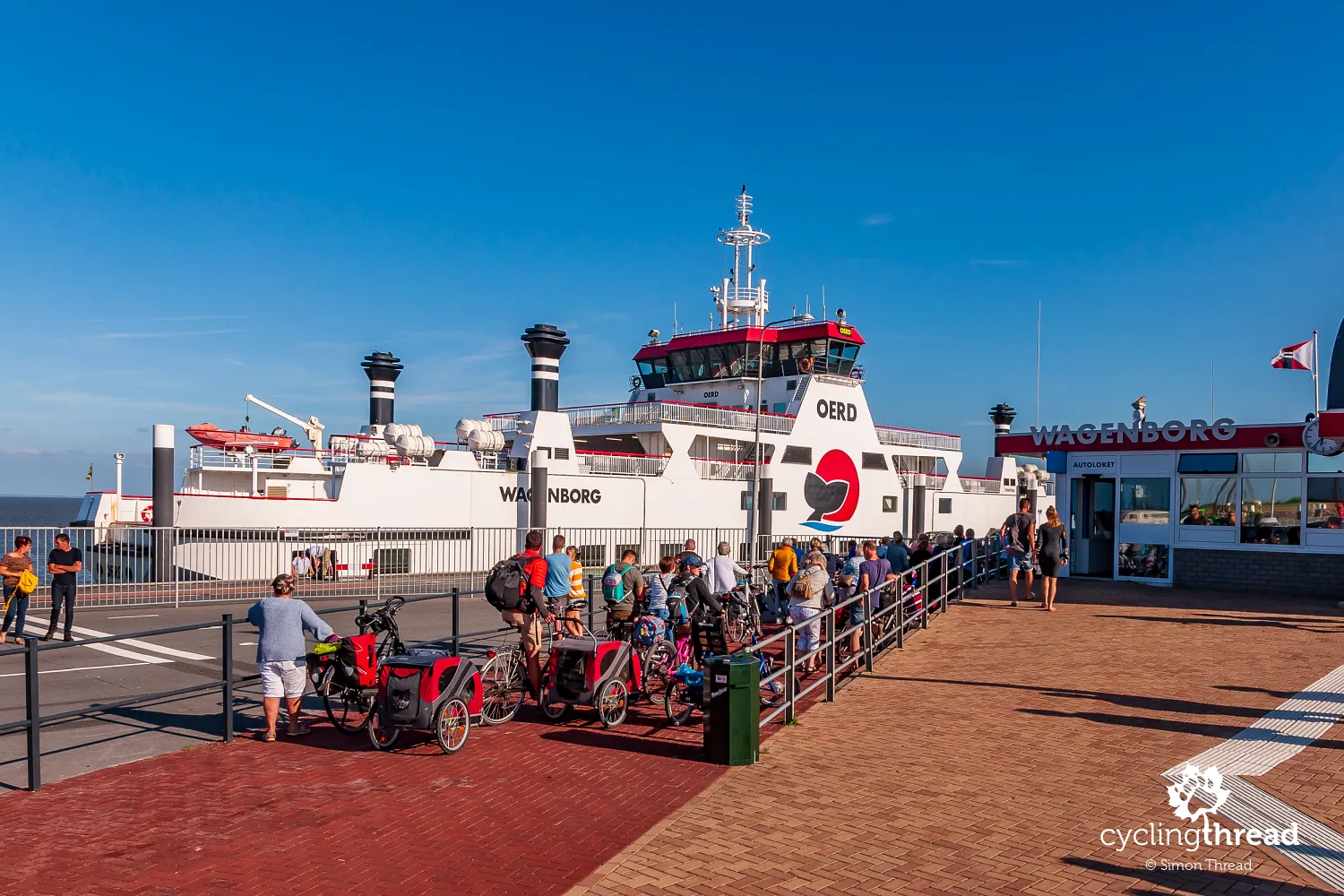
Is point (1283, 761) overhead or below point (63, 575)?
below

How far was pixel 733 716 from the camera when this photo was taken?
7.34m

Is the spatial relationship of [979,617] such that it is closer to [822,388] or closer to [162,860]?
[162,860]

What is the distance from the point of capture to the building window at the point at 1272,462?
16156 millimetres

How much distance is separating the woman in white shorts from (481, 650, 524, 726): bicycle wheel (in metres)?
1.54

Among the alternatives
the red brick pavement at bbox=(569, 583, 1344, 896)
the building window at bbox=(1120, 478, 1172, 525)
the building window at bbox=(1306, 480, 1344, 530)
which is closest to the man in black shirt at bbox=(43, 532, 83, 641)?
the red brick pavement at bbox=(569, 583, 1344, 896)

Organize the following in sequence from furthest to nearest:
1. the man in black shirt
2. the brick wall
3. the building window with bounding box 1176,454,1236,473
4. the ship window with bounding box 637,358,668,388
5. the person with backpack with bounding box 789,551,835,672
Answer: the ship window with bounding box 637,358,668,388 → the building window with bounding box 1176,454,1236,473 → the brick wall → the man in black shirt → the person with backpack with bounding box 789,551,835,672

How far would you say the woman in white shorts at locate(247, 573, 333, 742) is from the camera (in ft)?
26.4

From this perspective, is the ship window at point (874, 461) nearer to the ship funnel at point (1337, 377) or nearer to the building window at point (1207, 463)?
the building window at point (1207, 463)

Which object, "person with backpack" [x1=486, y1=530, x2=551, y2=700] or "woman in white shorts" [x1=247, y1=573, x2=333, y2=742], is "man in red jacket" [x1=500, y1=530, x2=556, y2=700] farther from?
"woman in white shorts" [x1=247, y1=573, x2=333, y2=742]

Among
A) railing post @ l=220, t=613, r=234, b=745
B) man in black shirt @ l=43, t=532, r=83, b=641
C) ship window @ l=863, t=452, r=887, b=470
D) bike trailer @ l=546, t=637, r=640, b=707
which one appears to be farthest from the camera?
ship window @ l=863, t=452, r=887, b=470

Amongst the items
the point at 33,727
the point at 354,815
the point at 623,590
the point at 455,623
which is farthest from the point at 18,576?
the point at 354,815

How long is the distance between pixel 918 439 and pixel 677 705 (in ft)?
97.6

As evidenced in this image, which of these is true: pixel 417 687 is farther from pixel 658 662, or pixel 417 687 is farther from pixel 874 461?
pixel 874 461

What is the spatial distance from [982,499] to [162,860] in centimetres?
3679
